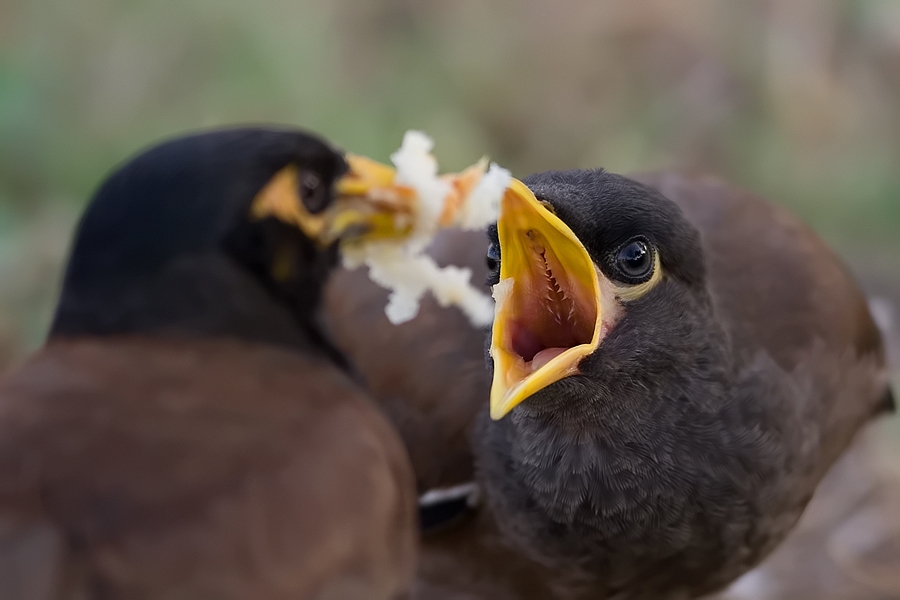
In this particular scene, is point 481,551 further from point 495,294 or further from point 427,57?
point 427,57

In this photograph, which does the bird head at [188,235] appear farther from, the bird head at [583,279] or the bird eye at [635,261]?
the bird eye at [635,261]

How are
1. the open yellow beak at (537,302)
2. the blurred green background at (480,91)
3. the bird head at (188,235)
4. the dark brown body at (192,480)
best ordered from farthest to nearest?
the blurred green background at (480,91)
the bird head at (188,235)
the dark brown body at (192,480)
the open yellow beak at (537,302)

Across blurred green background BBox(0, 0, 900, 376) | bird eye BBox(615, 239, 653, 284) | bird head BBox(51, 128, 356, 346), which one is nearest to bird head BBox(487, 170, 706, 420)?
bird eye BBox(615, 239, 653, 284)

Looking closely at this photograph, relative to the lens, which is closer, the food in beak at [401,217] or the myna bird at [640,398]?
the myna bird at [640,398]

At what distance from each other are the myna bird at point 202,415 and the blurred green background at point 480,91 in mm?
1131

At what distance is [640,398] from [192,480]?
0.53 metres

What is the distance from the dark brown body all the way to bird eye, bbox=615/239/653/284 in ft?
1.45

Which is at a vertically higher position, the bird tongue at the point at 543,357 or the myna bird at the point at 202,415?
the bird tongue at the point at 543,357

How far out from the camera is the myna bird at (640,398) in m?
1.01

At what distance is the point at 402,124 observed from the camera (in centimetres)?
267

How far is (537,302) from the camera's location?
3.37 ft

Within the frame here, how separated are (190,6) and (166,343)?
1.67 metres

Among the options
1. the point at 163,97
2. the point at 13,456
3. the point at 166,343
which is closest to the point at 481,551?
the point at 166,343

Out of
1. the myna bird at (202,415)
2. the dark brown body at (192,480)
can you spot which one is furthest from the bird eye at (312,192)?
the dark brown body at (192,480)
